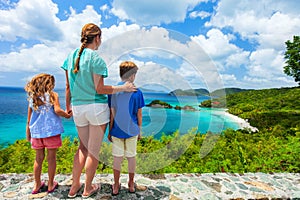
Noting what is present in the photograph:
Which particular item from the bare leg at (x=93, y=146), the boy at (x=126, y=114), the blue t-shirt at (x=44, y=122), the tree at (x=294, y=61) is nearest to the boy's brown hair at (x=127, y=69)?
the boy at (x=126, y=114)

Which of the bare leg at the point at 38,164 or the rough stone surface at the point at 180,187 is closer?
the bare leg at the point at 38,164

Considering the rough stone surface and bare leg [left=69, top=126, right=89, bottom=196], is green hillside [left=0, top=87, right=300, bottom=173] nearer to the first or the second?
the rough stone surface

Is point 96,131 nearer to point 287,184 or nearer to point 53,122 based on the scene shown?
point 53,122

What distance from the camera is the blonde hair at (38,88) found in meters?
1.93

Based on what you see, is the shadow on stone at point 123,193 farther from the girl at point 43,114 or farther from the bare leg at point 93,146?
the girl at point 43,114

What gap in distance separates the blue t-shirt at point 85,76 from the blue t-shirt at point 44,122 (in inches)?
11.9

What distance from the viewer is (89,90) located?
1.77 m

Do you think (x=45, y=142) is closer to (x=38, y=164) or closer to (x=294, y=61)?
(x=38, y=164)

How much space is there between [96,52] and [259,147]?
4769mm

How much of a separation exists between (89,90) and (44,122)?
577 millimetres

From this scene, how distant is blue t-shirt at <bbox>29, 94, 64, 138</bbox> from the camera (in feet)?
6.38

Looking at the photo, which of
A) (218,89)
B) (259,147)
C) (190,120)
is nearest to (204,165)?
(190,120)

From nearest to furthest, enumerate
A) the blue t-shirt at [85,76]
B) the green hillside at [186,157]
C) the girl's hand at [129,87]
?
the blue t-shirt at [85,76] < the girl's hand at [129,87] < the green hillside at [186,157]

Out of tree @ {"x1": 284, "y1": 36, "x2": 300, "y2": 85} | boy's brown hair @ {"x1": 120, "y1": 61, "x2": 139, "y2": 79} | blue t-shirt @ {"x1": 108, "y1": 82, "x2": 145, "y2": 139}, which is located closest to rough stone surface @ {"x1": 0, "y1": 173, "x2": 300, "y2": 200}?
blue t-shirt @ {"x1": 108, "y1": 82, "x2": 145, "y2": 139}
